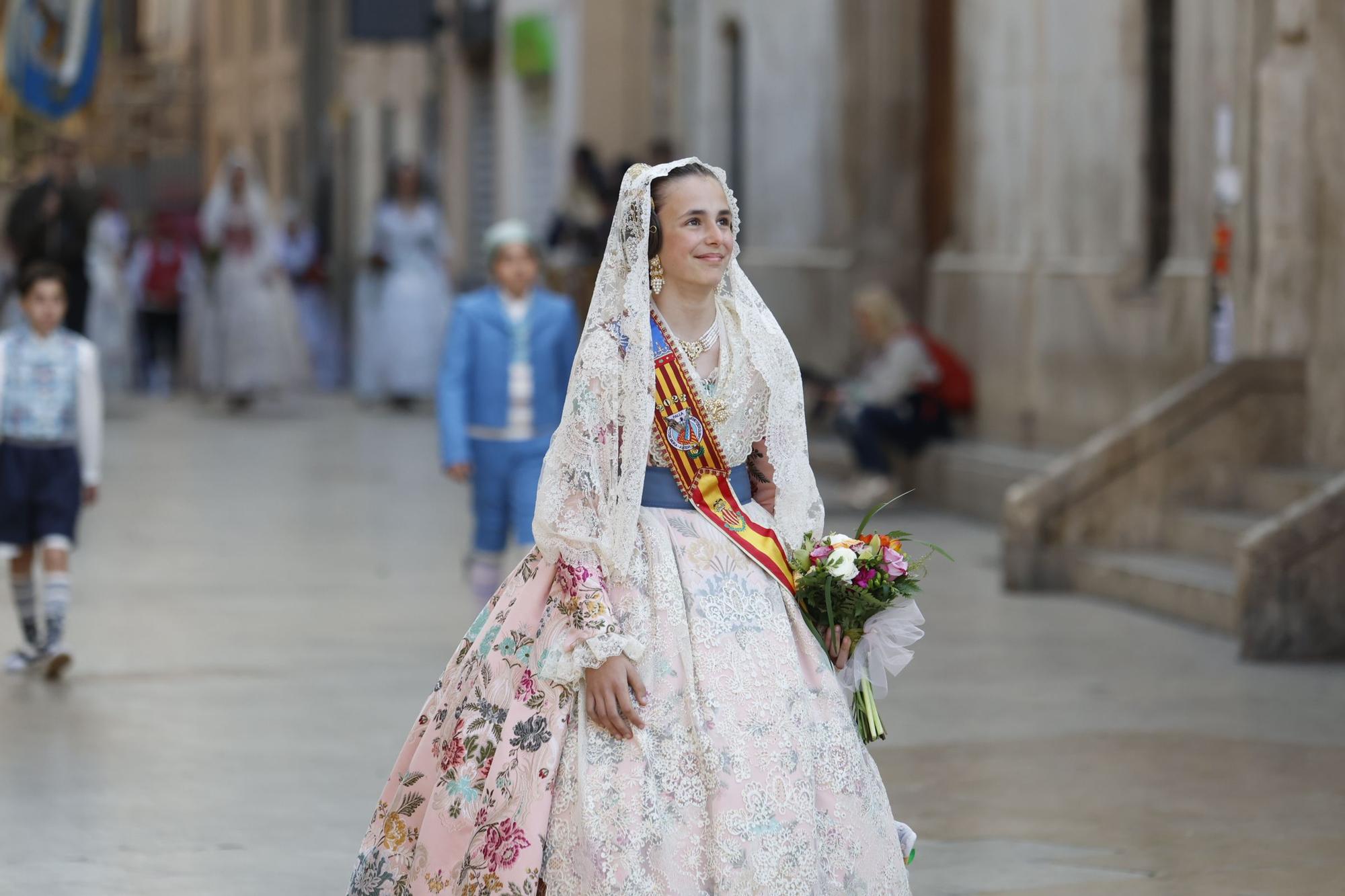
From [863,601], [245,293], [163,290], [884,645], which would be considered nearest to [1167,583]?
[884,645]

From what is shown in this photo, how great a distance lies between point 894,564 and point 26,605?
527 centimetres

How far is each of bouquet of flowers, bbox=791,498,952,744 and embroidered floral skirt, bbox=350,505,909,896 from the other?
0.24ft

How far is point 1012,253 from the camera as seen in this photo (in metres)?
15.1

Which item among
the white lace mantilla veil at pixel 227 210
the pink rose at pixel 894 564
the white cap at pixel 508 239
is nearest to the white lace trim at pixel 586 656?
the pink rose at pixel 894 564

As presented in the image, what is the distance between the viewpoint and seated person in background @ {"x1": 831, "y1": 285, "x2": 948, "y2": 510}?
49.0 feet

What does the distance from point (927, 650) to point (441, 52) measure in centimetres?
2321

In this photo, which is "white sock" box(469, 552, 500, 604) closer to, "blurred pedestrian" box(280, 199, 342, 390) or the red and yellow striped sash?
the red and yellow striped sash

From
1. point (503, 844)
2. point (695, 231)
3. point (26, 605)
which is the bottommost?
point (26, 605)

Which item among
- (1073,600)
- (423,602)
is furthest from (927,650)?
(423,602)

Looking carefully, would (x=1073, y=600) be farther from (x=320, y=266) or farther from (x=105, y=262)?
(x=320, y=266)

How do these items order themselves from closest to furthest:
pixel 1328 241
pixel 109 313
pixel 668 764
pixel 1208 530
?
pixel 668 764, pixel 1328 241, pixel 1208 530, pixel 109 313

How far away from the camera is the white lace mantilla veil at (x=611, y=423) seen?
15.9ft

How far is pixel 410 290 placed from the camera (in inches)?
975

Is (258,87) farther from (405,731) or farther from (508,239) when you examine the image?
(405,731)
